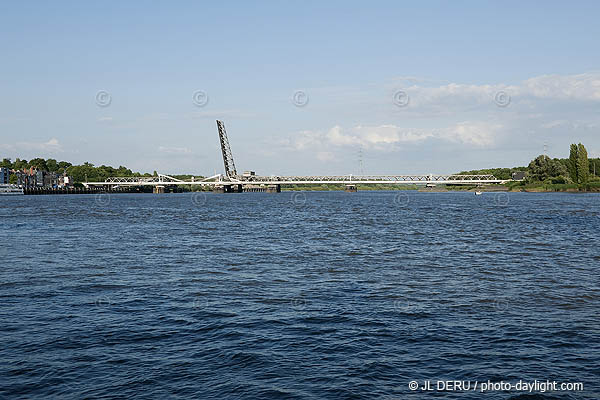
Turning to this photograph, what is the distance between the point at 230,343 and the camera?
16.0 metres

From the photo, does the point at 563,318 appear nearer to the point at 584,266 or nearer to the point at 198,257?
the point at 584,266

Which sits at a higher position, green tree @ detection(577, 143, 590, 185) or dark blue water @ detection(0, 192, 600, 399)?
green tree @ detection(577, 143, 590, 185)

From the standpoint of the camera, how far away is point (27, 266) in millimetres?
30625

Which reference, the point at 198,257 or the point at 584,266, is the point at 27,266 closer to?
the point at 198,257

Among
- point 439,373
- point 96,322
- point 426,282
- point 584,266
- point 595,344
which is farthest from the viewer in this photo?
point 584,266

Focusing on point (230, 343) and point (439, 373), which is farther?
point (230, 343)

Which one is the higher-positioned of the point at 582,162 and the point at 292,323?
the point at 582,162

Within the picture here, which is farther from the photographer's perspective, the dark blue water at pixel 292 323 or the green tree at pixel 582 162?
the green tree at pixel 582 162

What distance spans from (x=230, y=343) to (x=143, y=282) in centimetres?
1121

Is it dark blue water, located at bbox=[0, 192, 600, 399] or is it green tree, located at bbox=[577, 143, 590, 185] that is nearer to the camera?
dark blue water, located at bbox=[0, 192, 600, 399]

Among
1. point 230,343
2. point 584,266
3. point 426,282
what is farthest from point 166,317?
point 584,266

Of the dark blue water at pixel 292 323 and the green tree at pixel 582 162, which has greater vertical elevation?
the green tree at pixel 582 162

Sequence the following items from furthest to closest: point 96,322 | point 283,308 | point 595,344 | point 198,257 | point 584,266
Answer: point 198,257
point 584,266
point 283,308
point 96,322
point 595,344

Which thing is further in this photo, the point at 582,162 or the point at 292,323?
the point at 582,162
